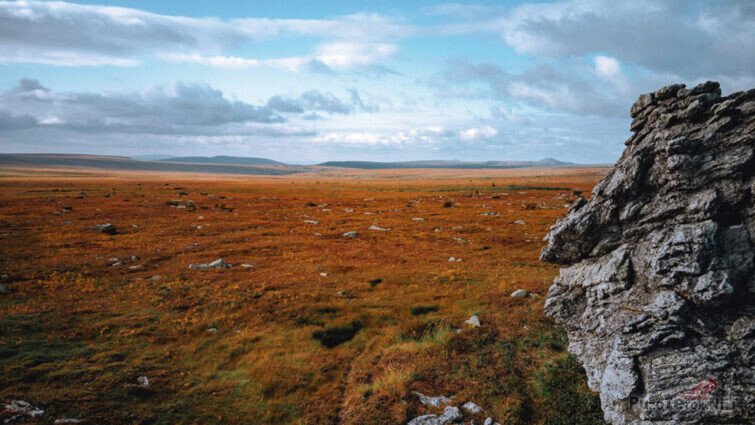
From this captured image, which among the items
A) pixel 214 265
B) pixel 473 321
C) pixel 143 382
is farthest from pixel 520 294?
pixel 214 265

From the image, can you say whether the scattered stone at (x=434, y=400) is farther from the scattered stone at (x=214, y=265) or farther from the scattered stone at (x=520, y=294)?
the scattered stone at (x=214, y=265)

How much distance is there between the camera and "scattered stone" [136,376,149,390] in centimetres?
1298

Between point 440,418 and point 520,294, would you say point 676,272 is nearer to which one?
point 440,418

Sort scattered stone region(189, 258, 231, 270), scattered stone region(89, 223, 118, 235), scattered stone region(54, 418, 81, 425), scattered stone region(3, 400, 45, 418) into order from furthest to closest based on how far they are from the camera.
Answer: scattered stone region(89, 223, 118, 235) → scattered stone region(189, 258, 231, 270) → scattered stone region(3, 400, 45, 418) → scattered stone region(54, 418, 81, 425)

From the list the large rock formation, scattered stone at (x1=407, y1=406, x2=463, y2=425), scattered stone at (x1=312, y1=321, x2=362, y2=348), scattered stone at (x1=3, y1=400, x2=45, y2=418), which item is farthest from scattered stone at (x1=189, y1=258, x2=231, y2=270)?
the large rock formation

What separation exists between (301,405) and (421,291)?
11.5 metres

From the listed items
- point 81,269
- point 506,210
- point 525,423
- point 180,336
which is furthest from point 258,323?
point 506,210

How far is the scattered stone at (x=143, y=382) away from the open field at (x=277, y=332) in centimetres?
22

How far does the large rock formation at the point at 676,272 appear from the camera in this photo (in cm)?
962

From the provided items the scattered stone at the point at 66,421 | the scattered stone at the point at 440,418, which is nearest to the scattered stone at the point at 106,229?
the scattered stone at the point at 66,421

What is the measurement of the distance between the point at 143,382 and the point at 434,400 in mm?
10569

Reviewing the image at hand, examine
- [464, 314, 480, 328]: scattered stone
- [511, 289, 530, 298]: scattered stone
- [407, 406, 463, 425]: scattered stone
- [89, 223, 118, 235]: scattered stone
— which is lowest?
[407, 406, 463, 425]: scattered stone

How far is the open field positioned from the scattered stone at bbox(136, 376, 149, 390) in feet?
0.73

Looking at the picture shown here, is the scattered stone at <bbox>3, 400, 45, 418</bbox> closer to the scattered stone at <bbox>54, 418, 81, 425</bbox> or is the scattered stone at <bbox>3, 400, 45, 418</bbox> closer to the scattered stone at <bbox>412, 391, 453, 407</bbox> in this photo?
the scattered stone at <bbox>54, 418, 81, 425</bbox>
